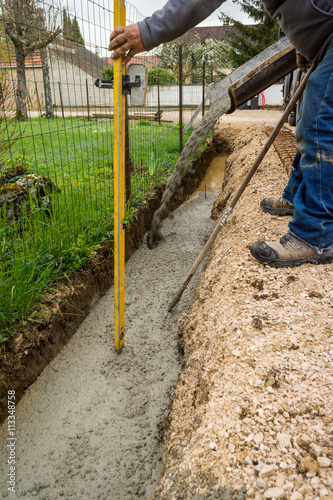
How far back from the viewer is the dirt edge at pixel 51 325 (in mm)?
1892

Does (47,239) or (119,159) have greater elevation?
(119,159)

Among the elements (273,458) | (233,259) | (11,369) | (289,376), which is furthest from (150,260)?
(273,458)

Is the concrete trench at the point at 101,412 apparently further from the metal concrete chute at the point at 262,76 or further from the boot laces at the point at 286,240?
the metal concrete chute at the point at 262,76

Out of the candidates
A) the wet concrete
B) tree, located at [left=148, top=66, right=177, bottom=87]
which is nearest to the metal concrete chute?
tree, located at [left=148, top=66, right=177, bottom=87]

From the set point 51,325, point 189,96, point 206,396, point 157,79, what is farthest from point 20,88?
point 189,96

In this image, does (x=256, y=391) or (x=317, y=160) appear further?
(x=317, y=160)

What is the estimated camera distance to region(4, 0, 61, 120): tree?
193 centimetres

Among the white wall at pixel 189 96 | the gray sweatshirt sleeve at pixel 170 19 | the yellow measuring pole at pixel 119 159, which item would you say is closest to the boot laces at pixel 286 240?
the yellow measuring pole at pixel 119 159

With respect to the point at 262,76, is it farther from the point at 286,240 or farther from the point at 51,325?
the point at 51,325

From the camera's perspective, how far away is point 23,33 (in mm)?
2061

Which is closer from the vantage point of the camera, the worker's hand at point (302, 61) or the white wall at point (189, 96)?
the worker's hand at point (302, 61)

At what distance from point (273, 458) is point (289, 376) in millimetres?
328

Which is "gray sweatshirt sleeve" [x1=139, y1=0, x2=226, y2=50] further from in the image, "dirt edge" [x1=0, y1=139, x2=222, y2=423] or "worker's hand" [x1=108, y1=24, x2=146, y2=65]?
"dirt edge" [x1=0, y1=139, x2=222, y2=423]

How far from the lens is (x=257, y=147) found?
15.7ft
